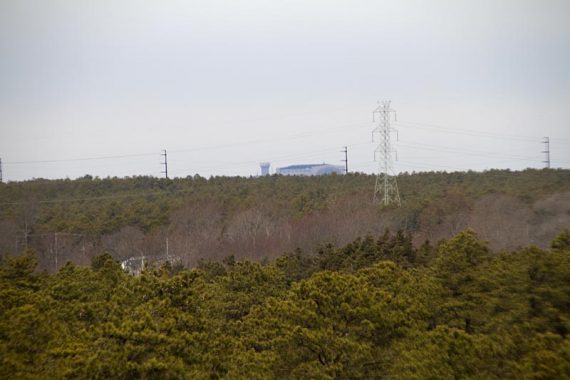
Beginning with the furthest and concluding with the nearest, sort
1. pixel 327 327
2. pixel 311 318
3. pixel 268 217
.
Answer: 1. pixel 268 217
2. pixel 311 318
3. pixel 327 327

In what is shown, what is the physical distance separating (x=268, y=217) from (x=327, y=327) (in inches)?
1048

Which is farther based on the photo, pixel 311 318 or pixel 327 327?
pixel 311 318

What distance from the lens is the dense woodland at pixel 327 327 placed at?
1077 centimetres

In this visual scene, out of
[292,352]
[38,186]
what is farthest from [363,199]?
[292,352]

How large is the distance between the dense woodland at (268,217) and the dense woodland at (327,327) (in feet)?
42.1

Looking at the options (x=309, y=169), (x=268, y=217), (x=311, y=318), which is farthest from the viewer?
(x=309, y=169)

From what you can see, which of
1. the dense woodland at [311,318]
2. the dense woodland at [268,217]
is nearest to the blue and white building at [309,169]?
the dense woodland at [268,217]

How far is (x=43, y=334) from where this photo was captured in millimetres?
11844

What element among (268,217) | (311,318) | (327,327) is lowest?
(327,327)

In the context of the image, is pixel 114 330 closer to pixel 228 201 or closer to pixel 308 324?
pixel 308 324

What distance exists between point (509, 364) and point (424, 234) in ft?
74.2

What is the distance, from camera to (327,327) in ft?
41.8

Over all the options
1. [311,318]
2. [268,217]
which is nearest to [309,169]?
[268,217]

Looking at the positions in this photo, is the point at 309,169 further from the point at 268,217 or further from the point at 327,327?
the point at 327,327
